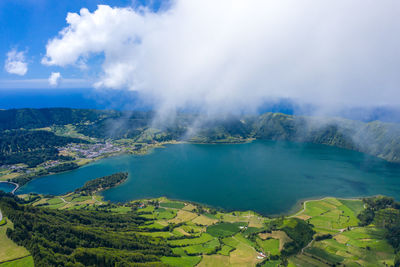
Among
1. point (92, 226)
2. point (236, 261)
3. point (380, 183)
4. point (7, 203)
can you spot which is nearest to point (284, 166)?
point (380, 183)

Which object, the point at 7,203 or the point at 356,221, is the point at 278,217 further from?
the point at 7,203

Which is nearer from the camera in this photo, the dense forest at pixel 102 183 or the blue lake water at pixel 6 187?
the dense forest at pixel 102 183

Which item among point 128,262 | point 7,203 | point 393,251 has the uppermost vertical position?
point 7,203

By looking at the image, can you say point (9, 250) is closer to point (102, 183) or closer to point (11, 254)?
point (11, 254)

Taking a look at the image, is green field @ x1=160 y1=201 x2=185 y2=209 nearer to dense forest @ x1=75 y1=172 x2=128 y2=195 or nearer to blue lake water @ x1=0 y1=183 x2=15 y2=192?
dense forest @ x1=75 y1=172 x2=128 y2=195

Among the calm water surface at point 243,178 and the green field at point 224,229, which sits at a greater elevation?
the calm water surface at point 243,178

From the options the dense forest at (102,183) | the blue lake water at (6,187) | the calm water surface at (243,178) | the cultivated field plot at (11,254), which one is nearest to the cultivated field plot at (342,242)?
the calm water surface at (243,178)

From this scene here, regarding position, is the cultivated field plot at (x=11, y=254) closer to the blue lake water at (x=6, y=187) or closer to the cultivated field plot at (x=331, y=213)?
the cultivated field plot at (x=331, y=213)
